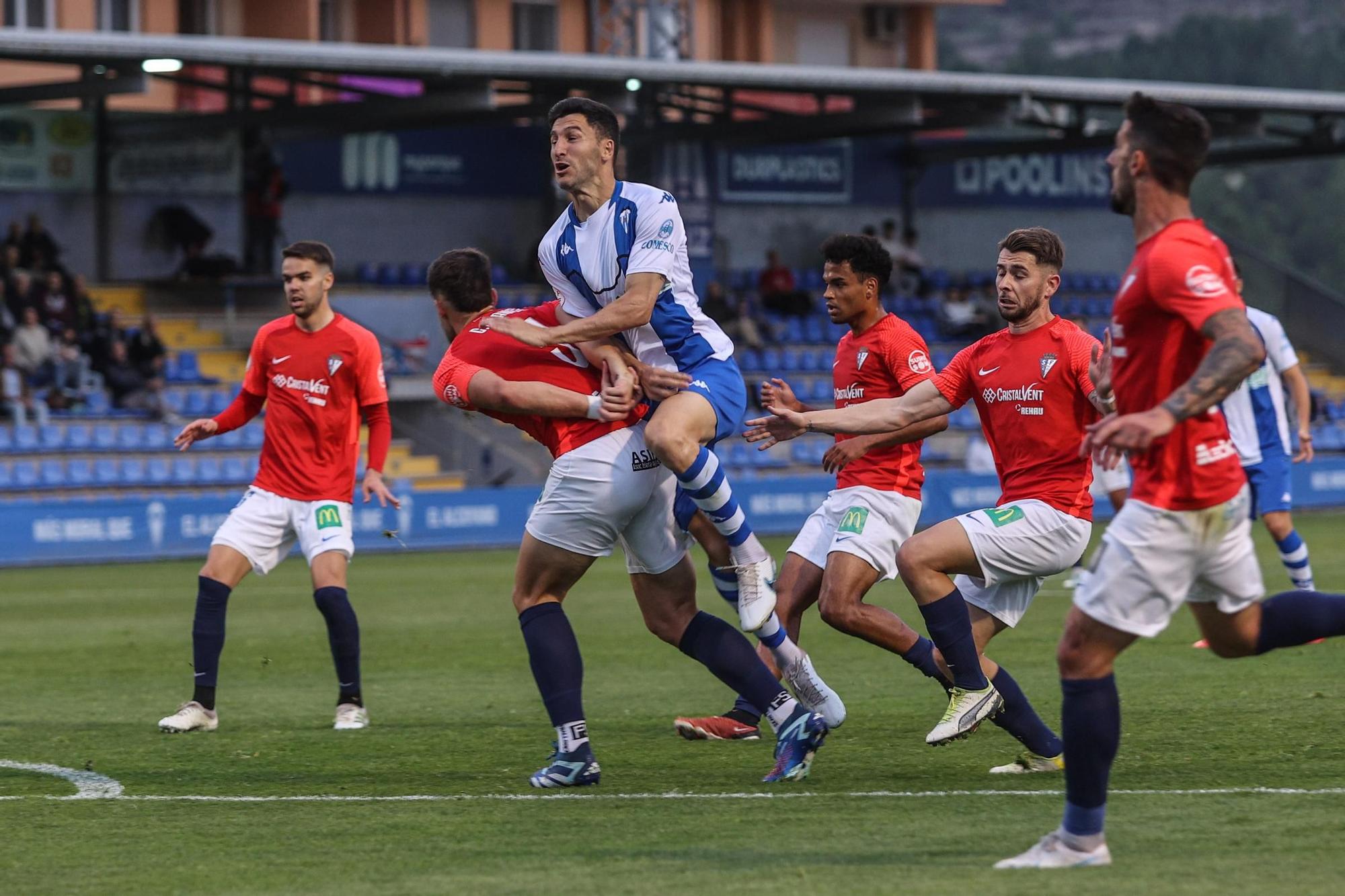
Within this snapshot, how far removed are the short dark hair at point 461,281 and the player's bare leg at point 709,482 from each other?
1.34 metres

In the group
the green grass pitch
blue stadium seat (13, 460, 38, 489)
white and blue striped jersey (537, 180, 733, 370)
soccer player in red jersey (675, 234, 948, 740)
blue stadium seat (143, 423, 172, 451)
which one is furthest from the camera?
blue stadium seat (143, 423, 172, 451)

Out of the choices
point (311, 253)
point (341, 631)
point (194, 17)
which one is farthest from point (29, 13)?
point (341, 631)

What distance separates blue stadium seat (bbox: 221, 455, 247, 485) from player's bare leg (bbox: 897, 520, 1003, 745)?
61.8 ft

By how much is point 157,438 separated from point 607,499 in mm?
19245

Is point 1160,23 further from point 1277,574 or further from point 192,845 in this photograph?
point 192,845

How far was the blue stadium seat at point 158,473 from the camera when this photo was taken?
80.1 feet

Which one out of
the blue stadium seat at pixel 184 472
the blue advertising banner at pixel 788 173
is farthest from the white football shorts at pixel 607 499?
the blue advertising banner at pixel 788 173

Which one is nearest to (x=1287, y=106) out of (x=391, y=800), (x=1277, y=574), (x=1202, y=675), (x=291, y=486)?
(x=1277, y=574)

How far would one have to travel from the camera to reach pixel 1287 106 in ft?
109

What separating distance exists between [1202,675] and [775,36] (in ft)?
113

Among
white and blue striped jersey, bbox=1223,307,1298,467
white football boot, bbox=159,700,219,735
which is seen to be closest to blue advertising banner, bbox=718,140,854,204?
white and blue striped jersey, bbox=1223,307,1298,467

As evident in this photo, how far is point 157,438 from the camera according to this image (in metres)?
24.9

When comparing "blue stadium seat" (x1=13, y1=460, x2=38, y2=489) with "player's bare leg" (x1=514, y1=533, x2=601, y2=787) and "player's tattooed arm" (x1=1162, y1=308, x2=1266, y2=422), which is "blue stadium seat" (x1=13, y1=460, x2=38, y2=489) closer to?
"player's bare leg" (x1=514, y1=533, x2=601, y2=787)

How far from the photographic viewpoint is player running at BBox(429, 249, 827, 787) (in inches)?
267
